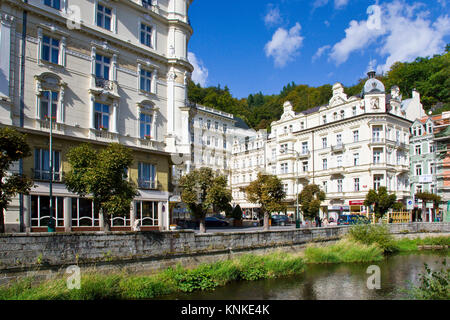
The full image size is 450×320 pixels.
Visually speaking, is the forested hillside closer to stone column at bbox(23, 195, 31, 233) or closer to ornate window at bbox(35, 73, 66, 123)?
ornate window at bbox(35, 73, 66, 123)

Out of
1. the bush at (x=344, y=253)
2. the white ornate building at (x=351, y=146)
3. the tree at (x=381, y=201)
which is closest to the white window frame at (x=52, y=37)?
the bush at (x=344, y=253)

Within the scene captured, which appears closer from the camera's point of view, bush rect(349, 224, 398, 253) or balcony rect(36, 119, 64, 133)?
balcony rect(36, 119, 64, 133)

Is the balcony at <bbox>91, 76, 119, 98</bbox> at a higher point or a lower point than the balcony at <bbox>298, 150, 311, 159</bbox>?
higher

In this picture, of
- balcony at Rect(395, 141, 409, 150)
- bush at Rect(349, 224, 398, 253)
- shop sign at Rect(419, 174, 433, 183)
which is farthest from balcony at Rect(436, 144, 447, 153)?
bush at Rect(349, 224, 398, 253)

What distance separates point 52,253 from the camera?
1536 centimetres

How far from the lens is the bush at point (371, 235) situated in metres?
31.2

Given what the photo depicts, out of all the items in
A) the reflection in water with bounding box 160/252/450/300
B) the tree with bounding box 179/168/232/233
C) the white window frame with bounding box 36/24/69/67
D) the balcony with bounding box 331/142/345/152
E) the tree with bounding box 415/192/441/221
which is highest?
the white window frame with bounding box 36/24/69/67

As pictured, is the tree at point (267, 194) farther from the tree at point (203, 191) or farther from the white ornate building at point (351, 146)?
the white ornate building at point (351, 146)

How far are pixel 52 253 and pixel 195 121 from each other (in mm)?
53048

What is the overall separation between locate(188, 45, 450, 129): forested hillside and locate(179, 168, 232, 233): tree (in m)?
44.9

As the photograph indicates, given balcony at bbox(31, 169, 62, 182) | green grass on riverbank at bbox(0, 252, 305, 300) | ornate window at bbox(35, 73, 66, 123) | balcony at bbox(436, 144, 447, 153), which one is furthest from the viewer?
balcony at bbox(436, 144, 447, 153)

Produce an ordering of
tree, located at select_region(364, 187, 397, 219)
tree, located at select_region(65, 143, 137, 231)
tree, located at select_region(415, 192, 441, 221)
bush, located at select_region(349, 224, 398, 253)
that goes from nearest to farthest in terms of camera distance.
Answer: tree, located at select_region(65, 143, 137, 231) < bush, located at select_region(349, 224, 398, 253) < tree, located at select_region(364, 187, 397, 219) < tree, located at select_region(415, 192, 441, 221)

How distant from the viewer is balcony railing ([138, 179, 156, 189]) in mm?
29712
